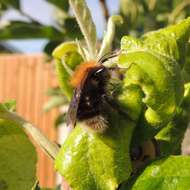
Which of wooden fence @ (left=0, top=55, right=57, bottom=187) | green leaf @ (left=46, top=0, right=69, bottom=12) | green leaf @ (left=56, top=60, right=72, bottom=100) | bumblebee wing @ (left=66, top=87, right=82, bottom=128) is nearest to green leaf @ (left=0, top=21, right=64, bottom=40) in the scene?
green leaf @ (left=46, top=0, right=69, bottom=12)

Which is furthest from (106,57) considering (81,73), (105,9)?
(105,9)

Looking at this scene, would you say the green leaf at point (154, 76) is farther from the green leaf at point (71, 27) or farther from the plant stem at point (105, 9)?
the green leaf at point (71, 27)

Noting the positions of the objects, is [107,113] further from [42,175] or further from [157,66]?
[42,175]

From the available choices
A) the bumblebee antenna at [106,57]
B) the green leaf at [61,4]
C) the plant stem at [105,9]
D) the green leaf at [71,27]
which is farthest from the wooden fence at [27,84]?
the bumblebee antenna at [106,57]

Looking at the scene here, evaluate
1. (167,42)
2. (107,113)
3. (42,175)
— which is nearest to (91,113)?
(107,113)

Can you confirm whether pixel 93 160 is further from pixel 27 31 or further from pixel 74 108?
pixel 27 31

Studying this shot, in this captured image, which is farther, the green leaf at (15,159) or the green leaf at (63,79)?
the green leaf at (63,79)

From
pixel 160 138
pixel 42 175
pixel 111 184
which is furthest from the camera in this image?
pixel 42 175

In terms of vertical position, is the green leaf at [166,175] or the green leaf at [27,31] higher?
the green leaf at [166,175]
